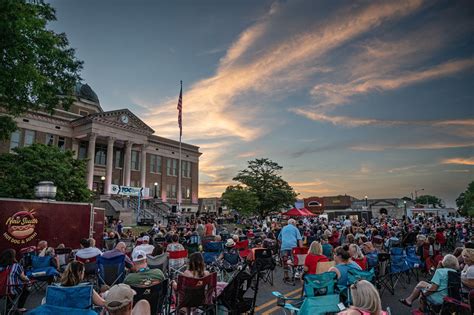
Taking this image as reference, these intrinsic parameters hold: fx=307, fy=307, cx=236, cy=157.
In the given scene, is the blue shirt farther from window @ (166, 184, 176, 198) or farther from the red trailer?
window @ (166, 184, 176, 198)

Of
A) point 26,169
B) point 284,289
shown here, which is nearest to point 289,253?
point 284,289

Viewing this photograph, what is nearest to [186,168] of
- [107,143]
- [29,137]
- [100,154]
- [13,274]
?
[100,154]

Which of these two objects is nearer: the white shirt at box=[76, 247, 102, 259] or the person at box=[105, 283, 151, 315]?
the person at box=[105, 283, 151, 315]

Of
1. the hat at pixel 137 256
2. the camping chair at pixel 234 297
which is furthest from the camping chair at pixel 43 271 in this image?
the camping chair at pixel 234 297

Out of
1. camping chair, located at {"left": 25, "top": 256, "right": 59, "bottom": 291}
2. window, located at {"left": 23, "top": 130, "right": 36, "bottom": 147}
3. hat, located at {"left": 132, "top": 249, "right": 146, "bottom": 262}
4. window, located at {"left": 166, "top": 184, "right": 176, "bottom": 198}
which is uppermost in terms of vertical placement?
window, located at {"left": 23, "top": 130, "right": 36, "bottom": 147}

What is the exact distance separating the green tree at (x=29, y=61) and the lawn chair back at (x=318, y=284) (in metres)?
13.3

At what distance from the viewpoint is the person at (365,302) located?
305cm

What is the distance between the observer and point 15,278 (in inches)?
254

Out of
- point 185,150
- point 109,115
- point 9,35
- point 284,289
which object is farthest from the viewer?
point 185,150

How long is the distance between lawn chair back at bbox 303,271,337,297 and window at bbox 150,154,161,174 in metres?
50.2

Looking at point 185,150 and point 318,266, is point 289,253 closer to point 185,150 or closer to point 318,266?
point 318,266

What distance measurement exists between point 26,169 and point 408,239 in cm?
2651

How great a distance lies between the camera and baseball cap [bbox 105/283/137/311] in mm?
3068

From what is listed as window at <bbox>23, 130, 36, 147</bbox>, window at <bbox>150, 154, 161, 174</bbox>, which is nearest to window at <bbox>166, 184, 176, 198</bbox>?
window at <bbox>150, 154, 161, 174</bbox>
